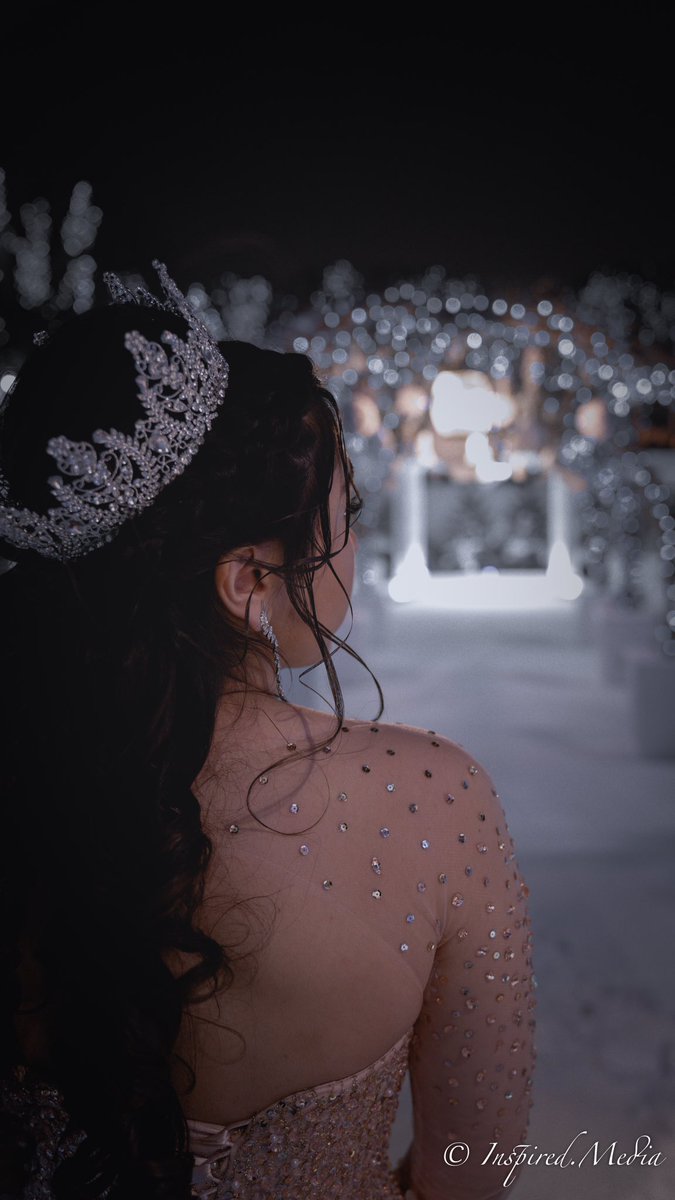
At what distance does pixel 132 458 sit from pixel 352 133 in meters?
4.31

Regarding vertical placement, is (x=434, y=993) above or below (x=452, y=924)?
below

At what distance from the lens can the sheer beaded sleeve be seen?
2.34 ft

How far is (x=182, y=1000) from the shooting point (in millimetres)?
699

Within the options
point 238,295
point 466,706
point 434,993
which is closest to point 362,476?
point 238,295

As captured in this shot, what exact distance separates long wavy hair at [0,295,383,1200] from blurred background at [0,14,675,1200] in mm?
394

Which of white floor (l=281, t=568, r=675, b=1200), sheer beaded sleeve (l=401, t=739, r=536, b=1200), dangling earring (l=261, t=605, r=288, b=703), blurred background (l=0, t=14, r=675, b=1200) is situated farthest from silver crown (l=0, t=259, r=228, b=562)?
white floor (l=281, t=568, r=675, b=1200)

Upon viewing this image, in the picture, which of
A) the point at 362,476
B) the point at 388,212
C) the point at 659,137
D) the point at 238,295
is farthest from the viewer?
the point at 362,476

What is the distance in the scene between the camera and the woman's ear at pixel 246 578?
2.28 ft

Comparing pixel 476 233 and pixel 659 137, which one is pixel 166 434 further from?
pixel 476 233

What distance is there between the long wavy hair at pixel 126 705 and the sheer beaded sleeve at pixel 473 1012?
0.16m

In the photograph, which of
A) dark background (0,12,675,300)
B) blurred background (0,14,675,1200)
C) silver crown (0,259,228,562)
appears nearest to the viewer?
silver crown (0,259,228,562)

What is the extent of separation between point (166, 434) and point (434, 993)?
0.59 m

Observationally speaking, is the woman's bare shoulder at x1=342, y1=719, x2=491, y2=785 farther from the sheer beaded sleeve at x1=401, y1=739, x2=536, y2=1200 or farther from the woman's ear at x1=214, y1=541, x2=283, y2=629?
the woman's ear at x1=214, y1=541, x2=283, y2=629

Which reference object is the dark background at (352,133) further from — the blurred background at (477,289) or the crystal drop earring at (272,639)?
the crystal drop earring at (272,639)
